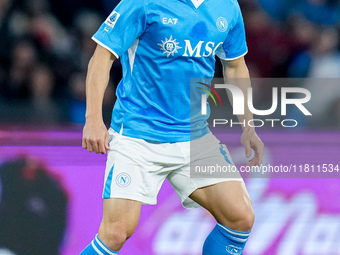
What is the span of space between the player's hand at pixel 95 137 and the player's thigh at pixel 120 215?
0.26 m

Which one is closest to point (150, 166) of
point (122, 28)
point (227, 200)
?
point (227, 200)

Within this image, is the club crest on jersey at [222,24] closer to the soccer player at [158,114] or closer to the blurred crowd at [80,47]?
the soccer player at [158,114]

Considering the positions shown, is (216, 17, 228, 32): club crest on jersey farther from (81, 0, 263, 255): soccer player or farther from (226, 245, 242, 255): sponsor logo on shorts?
(226, 245, 242, 255): sponsor logo on shorts

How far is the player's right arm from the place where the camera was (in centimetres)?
273

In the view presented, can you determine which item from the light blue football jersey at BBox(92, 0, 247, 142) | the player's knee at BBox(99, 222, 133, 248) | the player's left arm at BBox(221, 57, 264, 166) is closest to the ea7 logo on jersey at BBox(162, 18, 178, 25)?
the light blue football jersey at BBox(92, 0, 247, 142)

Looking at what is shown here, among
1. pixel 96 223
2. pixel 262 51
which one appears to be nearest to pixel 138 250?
pixel 96 223

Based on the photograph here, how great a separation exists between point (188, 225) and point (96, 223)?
1.76ft

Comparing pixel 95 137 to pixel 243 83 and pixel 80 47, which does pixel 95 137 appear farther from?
pixel 80 47

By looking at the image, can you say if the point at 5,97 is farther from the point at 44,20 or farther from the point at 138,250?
the point at 138,250

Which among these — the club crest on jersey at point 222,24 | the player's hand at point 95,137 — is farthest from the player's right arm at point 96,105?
the club crest on jersey at point 222,24

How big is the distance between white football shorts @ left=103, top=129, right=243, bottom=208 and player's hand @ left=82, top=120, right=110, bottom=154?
8.0 inches

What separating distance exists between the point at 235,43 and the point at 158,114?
584 mm

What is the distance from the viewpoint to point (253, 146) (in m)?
3.26

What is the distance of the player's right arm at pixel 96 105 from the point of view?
2734 millimetres
